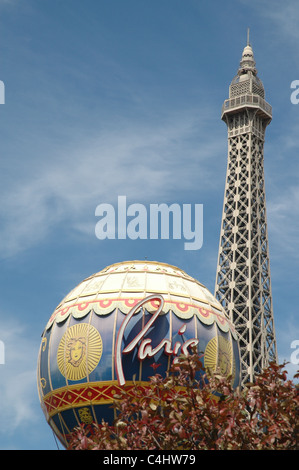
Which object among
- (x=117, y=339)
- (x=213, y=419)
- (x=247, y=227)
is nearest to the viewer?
(x=213, y=419)

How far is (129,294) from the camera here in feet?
90.4

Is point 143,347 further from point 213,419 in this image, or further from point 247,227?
point 247,227

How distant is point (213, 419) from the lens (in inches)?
729

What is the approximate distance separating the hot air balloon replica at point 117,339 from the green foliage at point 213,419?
22.5 feet

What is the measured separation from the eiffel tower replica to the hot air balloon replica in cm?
4712

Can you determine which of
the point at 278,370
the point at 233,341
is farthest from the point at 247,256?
the point at 278,370

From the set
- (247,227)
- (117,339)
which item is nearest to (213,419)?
(117,339)

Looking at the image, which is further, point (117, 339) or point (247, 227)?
point (247, 227)

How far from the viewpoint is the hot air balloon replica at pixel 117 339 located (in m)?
26.3

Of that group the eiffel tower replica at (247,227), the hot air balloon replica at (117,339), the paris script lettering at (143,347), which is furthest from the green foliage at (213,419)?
the eiffel tower replica at (247,227)

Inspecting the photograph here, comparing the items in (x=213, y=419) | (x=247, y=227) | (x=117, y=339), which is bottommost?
(x=213, y=419)

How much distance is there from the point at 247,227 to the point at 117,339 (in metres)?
57.2
